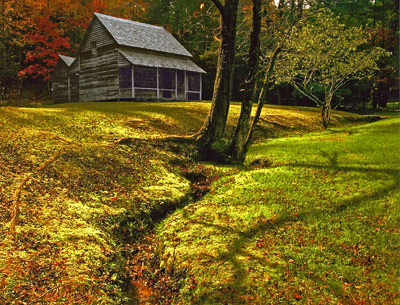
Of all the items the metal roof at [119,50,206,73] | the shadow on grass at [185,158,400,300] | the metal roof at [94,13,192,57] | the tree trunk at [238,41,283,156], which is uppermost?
the metal roof at [94,13,192,57]

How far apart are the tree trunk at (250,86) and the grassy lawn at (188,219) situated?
35.4 inches

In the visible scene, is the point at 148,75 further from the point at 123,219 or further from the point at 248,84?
the point at 123,219

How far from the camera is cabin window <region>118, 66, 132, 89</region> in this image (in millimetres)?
27955

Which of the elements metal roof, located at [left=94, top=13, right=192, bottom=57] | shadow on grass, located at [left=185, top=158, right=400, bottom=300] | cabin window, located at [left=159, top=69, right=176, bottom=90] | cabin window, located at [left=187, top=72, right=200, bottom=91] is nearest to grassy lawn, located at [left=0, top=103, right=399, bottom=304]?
shadow on grass, located at [left=185, top=158, right=400, bottom=300]

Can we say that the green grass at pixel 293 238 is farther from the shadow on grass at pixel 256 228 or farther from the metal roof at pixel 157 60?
the metal roof at pixel 157 60

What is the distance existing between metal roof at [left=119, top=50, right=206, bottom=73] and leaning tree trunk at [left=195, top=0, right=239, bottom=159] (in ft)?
57.7

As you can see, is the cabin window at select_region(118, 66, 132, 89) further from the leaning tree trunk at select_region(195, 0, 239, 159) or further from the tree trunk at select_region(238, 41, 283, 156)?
the tree trunk at select_region(238, 41, 283, 156)

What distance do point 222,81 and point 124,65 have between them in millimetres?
19206

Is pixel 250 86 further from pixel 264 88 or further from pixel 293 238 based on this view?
pixel 293 238

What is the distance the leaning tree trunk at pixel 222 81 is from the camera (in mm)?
9672

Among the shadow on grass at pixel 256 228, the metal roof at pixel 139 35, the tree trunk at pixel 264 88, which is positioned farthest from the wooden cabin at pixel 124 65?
the shadow on grass at pixel 256 228

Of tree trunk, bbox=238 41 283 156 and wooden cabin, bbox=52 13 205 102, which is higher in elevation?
wooden cabin, bbox=52 13 205 102

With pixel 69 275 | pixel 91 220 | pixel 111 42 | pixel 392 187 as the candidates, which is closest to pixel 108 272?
pixel 69 275

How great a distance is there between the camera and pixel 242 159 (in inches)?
411
